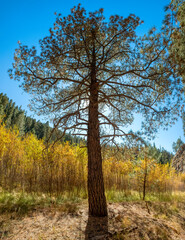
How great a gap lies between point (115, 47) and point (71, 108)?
2278mm

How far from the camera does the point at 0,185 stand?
20.8ft

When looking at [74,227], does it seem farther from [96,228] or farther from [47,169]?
[47,169]

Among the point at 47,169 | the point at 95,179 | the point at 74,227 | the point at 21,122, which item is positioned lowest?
the point at 74,227

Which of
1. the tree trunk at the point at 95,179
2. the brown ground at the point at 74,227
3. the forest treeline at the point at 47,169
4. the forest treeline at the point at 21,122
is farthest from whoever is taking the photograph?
the forest treeline at the point at 21,122

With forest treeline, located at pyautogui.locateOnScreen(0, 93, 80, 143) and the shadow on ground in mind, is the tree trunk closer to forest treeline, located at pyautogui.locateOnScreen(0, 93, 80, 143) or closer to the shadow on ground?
the shadow on ground

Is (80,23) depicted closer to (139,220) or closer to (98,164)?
(98,164)

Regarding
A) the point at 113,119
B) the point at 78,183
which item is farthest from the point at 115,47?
the point at 78,183

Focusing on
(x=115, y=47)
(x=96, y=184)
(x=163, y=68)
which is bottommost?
(x=96, y=184)

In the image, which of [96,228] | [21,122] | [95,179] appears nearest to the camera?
[96,228]

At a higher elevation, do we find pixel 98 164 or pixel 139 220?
pixel 98 164

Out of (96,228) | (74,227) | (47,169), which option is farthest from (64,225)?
(47,169)

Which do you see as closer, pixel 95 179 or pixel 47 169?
pixel 95 179

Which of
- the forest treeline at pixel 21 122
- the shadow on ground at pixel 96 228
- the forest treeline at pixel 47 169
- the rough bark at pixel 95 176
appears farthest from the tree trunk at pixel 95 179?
the forest treeline at pixel 21 122

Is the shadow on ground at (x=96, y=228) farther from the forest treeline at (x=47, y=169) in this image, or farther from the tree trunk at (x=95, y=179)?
the forest treeline at (x=47, y=169)
